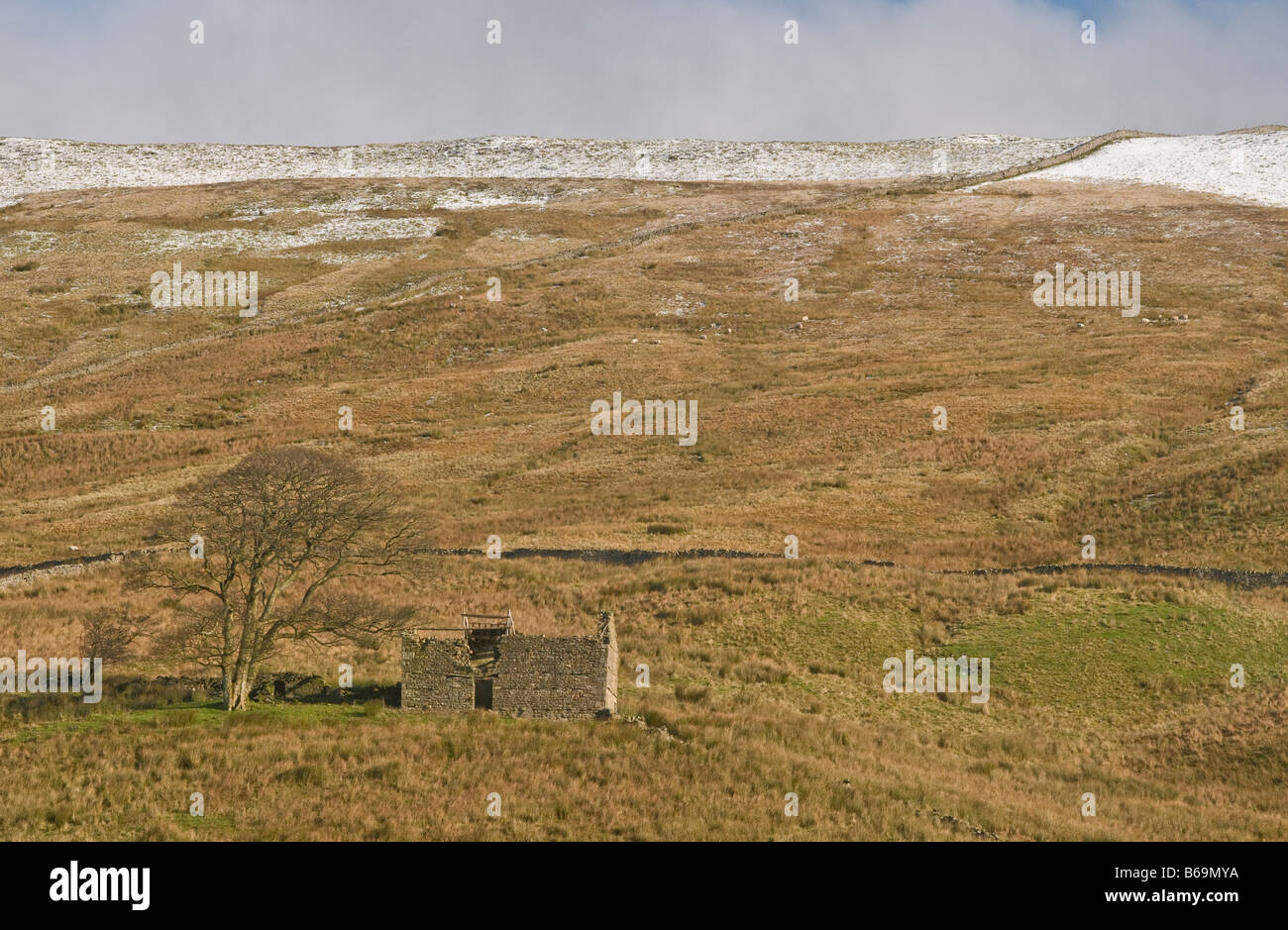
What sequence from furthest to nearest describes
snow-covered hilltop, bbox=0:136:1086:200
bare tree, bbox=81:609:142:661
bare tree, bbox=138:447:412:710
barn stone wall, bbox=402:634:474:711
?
snow-covered hilltop, bbox=0:136:1086:200 → bare tree, bbox=81:609:142:661 → bare tree, bbox=138:447:412:710 → barn stone wall, bbox=402:634:474:711

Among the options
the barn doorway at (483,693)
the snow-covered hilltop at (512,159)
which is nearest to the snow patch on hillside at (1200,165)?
the snow-covered hilltop at (512,159)

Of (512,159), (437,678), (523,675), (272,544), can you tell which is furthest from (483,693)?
(512,159)

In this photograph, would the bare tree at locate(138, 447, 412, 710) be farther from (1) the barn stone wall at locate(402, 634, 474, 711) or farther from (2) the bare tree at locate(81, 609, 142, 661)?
(1) the barn stone wall at locate(402, 634, 474, 711)

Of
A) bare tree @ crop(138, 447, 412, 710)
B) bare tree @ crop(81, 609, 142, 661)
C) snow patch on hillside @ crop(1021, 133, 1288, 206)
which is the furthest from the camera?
snow patch on hillside @ crop(1021, 133, 1288, 206)

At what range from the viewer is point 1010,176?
12850 centimetres

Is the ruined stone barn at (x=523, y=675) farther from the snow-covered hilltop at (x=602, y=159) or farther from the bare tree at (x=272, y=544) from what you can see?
the snow-covered hilltop at (x=602, y=159)

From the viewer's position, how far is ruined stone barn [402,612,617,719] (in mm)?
24328

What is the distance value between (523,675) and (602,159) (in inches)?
5179

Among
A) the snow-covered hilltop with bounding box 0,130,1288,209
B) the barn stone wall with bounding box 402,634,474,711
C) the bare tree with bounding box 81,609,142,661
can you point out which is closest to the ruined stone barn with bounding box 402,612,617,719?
the barn stone wall with bounding box 402,634,474,711

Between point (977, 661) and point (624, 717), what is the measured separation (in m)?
12.2

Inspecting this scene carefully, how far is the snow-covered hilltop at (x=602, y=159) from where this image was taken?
131125 mm

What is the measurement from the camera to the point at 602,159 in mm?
147875

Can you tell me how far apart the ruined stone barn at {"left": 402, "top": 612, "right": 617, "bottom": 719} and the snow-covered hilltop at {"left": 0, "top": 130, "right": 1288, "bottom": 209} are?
116826 millimetres

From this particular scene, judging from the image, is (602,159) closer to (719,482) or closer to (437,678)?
(719,482)
